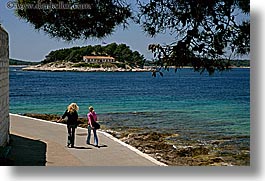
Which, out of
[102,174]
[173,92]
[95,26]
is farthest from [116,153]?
[95,26]

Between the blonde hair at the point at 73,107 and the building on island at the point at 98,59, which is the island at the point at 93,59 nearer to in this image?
the building on island at the point at 98,59

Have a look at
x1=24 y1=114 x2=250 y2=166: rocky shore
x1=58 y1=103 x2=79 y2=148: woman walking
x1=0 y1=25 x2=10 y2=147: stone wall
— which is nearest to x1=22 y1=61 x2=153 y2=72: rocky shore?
x1=0 y1=25 x2=10 y2=147: stone wall

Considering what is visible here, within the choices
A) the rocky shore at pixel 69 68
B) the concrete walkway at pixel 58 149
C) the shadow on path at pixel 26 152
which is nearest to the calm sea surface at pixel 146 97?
the rocky shore at pixel 69 68

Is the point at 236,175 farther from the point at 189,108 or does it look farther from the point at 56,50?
the point at 56,50

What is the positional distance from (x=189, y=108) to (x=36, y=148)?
137cm

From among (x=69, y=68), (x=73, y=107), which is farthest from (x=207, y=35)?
(x=73, y=107)

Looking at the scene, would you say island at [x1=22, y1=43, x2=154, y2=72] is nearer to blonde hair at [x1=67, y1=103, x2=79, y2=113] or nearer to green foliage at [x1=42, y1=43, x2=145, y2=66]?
green foliage at [x1=42, y1=43, x2=145, y2=66]

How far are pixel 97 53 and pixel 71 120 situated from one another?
62 cm

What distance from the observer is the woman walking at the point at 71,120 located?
5477 millimetres

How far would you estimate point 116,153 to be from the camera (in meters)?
5.33

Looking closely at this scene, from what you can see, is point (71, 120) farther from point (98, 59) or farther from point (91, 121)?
point (98, 59)

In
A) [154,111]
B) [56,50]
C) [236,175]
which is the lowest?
[236,175]

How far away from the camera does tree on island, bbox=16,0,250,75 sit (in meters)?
5.13

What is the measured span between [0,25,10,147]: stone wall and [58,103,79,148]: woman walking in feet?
1.57
